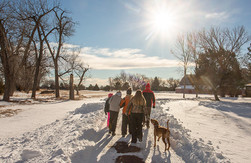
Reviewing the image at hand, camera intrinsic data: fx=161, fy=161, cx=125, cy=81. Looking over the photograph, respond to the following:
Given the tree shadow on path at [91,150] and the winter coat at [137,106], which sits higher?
the winter coat at [137,106]

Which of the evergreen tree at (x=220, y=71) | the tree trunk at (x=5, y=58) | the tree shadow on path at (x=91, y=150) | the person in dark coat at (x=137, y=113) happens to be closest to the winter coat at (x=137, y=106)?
the person in dark coat at (x=137, y=113)

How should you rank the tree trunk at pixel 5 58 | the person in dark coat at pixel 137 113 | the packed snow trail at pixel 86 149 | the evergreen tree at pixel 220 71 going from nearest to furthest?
the packed snow trail at pixel 86 149
the person in dark coat at pixel 137 113
the tree trunk at pixel 5 58
the evergreen tree at pixel 220 71

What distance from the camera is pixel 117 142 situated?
18.9 ft

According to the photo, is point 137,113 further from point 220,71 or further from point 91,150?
point 220,71

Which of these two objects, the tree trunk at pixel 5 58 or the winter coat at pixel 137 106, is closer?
the winter coat at pixel 137 106

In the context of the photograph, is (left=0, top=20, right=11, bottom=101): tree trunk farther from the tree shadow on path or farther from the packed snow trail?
the tree shadow on path

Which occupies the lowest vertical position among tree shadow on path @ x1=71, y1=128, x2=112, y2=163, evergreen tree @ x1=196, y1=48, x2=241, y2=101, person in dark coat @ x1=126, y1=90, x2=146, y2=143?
tree shadow on path @ x1=71, y1=128, x2=112, y2=163

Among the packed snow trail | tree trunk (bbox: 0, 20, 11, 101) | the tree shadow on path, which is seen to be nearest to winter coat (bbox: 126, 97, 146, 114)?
the packed snow trail

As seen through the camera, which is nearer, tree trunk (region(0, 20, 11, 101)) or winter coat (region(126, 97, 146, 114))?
winter coat (region(126, 97, 146, 114))

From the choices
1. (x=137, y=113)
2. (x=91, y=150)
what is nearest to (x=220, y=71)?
(x=137, y=113)

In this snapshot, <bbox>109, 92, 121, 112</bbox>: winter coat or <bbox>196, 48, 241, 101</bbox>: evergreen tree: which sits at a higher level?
<bbox>196, 48, 241, 101</bbox>: evergreen tree

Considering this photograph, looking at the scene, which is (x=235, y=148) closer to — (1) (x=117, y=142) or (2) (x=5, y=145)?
(1) (x=117, y=142)

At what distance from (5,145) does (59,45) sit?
69.6 ft

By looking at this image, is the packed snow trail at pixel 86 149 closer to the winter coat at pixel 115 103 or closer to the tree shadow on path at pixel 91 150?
the tree shadow on path at pixel 91 150
